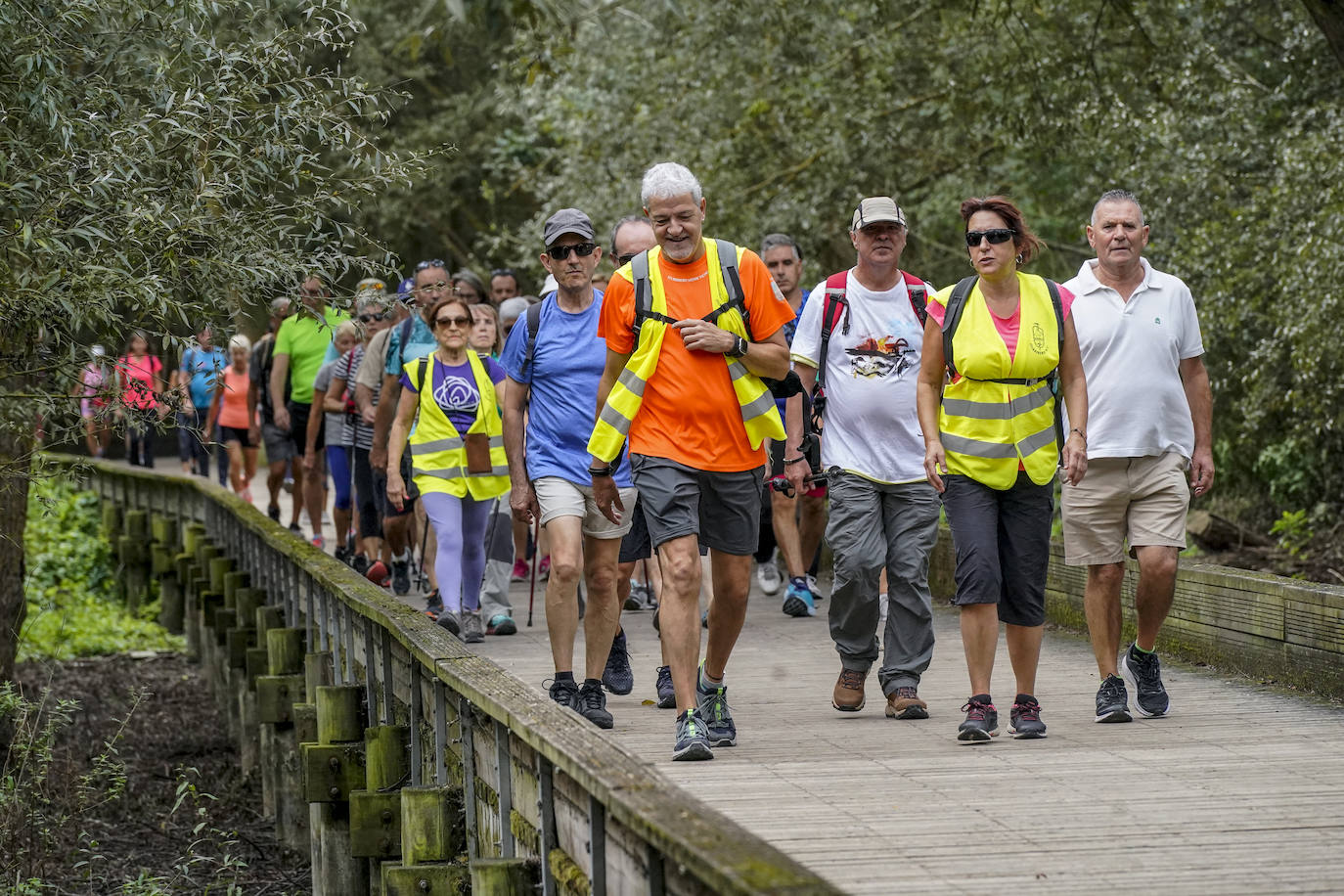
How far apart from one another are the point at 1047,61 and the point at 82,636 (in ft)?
37.6

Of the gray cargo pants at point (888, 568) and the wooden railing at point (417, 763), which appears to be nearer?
the wooden railing at point (417, 763)

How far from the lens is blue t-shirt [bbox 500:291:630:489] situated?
830 centimetres

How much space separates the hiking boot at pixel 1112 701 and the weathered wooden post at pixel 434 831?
8.17ft

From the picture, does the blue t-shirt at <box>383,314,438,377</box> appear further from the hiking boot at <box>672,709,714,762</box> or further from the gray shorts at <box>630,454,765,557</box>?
the hiking boot at <box>672,709,714,762</box>

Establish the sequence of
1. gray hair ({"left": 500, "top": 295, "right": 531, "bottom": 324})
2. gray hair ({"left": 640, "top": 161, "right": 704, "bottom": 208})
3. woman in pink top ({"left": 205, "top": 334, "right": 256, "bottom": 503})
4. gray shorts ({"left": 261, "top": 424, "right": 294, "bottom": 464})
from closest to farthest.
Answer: gray hair ({"left": 640, "top": 161, "right": 704, "bottom": 208}), gray hair ({"left": 500, "top": 295, "right": 531, "bottom": 324}), gray shorts ({"left": 261, "top": 424, "right": 294, "bottom": 464}), woman in pink top ({"left": 205, "top": 334, "right": 256, "bottom": 503})

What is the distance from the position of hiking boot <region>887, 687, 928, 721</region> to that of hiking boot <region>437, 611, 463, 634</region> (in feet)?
10.5

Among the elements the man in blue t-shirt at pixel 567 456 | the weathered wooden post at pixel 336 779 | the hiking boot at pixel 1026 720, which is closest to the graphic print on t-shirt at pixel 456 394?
the weathered wooden post at pixel 336 779

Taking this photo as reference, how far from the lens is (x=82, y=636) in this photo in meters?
20.8

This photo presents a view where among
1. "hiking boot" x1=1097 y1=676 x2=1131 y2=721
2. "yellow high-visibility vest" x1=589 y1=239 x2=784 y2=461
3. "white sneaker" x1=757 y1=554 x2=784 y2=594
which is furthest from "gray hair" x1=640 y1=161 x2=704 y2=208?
"white sneaker" x1=757 y1=554 x2=784 y2=594

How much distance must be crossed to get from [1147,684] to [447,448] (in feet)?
14.4

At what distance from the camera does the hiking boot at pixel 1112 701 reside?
25.2 feet

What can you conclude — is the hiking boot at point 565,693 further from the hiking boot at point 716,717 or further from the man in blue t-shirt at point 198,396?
the man in blue t-shirt at point 198,396

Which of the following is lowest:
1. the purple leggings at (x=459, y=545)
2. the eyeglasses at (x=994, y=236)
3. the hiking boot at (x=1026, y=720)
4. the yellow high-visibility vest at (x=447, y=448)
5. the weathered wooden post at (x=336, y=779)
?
the weathered wooden post at (x=336, y=779)

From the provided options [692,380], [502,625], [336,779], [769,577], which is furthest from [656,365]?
[769,577]
